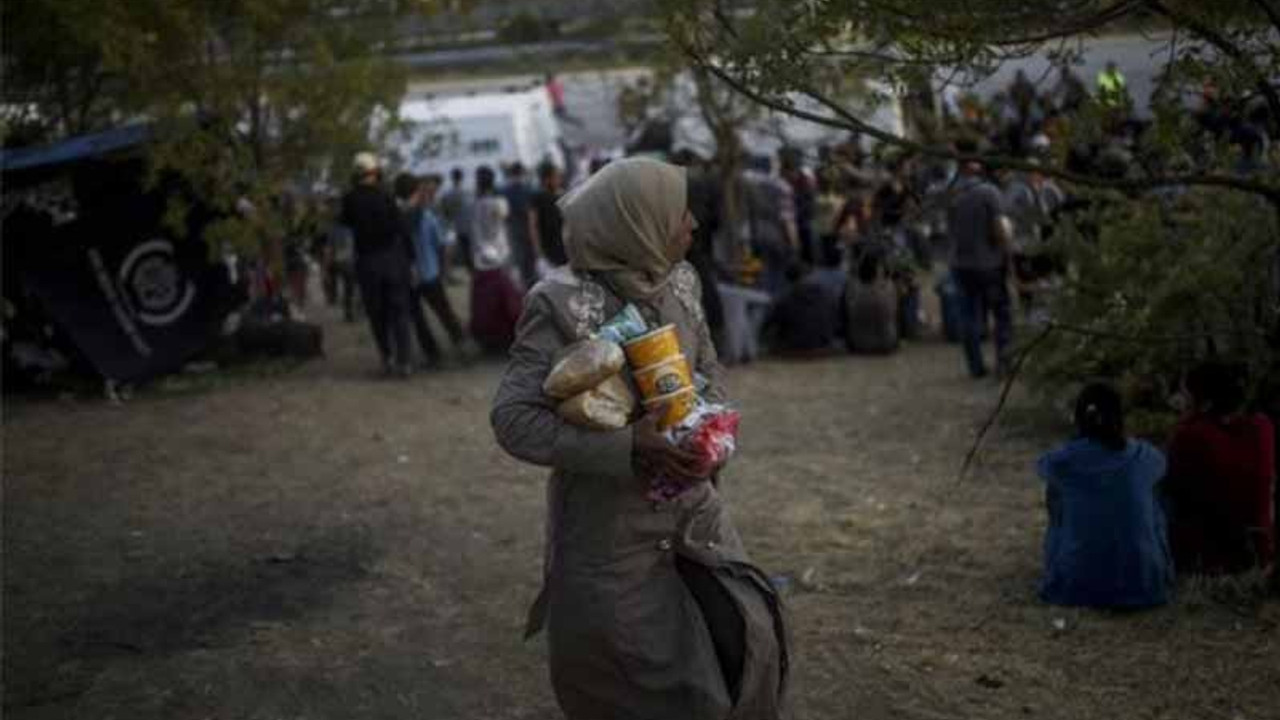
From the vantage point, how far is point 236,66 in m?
14.1

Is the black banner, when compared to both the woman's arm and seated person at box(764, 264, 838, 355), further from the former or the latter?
the woman's arm

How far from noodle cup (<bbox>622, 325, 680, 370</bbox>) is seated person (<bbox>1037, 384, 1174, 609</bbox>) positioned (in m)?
3.09

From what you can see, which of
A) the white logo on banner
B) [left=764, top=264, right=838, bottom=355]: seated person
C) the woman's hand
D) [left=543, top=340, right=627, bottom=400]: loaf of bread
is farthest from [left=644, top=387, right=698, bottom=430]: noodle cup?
[left=764, top=264, right=838, bottom=355]: seated person

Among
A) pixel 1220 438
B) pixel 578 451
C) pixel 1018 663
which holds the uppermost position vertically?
pixel 578 451

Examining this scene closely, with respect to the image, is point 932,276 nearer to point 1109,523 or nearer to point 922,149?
point 1109,523

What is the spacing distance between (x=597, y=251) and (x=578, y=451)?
1.57ft

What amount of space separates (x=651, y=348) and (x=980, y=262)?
29.9ft

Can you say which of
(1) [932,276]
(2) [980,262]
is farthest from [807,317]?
(1) [932,276]

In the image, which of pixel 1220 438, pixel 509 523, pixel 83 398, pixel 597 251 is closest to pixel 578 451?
pixel 597 251

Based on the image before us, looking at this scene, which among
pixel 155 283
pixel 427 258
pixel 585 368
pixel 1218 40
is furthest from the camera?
pixel 427 258

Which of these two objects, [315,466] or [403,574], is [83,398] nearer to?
[315,466]

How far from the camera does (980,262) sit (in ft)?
42.1

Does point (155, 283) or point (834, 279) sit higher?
point (155, 283)

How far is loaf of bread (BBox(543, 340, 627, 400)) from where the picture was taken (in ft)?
13.1
